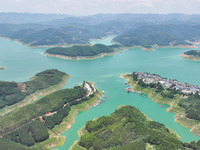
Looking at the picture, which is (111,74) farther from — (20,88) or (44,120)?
(44,120)

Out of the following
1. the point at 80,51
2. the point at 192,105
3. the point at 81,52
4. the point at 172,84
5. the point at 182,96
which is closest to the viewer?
the point at 192,105

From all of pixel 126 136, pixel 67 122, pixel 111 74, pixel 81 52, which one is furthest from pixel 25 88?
pixel 81 52

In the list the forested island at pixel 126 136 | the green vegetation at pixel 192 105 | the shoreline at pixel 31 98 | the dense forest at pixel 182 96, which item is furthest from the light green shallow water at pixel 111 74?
the forested island at pixel 126 136

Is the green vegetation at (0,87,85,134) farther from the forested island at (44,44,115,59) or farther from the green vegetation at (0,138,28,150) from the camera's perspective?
the forested island at (44,44,115,59)

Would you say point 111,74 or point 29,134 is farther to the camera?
point 111,74

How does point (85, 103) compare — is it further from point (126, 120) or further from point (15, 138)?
point (15, 138)

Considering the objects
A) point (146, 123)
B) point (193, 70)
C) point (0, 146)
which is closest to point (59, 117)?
point (0, 146)

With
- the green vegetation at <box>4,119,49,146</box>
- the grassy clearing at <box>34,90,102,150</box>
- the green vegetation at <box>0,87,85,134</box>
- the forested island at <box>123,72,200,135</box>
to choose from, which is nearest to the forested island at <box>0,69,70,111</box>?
the green vegetation at <box>0,87,85,134</box>
